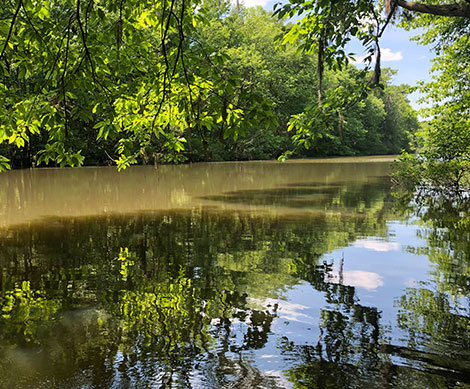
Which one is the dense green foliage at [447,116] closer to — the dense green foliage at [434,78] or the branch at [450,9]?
the dense green foliage at [434,78]

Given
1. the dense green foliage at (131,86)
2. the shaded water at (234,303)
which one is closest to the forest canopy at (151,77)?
the dense green foliage at (131,86)

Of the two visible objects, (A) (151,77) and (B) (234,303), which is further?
(A) (151,77)

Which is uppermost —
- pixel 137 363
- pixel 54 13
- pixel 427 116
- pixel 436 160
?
pixel 54 13

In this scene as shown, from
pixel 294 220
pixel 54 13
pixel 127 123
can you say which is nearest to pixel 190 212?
pixel 294 220

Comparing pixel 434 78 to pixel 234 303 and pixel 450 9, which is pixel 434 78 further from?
pixel 234 303

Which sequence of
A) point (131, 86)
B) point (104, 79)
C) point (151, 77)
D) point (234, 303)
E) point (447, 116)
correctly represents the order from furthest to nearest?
point (447, 116)
point (131, 86)
point (151, 77)
point (104, 79)
point (234, 303)

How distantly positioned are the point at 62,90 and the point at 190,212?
8.86m

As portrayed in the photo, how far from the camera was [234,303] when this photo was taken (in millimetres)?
5035

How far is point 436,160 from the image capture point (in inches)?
631

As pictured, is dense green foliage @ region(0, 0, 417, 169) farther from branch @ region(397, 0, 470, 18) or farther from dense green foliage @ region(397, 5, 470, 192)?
dense green foliage @ region(397, 5, 470, 192)

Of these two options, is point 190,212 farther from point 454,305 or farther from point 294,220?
point 454,305

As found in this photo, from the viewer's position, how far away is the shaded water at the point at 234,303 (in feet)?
11.4

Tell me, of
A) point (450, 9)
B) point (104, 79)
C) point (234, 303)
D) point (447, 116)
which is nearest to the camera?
point (234, 303)

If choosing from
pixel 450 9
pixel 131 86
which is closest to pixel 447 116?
pixel 450 9
